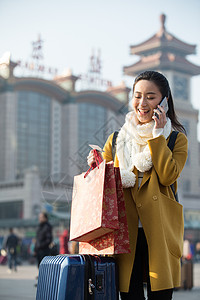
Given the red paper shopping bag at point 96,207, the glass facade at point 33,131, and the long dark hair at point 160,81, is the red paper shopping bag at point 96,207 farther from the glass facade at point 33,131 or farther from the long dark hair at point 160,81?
the glass facade at point 33,131

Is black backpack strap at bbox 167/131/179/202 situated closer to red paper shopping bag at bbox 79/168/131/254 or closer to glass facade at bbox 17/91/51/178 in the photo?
red paper shopping bag at bbox 79/168/131/254

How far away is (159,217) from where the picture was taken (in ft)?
8.91

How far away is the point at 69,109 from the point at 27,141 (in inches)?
229

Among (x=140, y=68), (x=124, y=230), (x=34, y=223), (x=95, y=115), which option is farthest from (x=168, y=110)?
(x=140, y=68)

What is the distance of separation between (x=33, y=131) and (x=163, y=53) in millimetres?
28775

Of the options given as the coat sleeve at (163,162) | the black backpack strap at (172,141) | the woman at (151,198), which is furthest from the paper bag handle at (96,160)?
the black backpack strap at (172,141)

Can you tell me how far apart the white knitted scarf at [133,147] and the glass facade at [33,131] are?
174ft

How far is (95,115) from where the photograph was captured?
61469 mm

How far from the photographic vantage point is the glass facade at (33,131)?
183 feet

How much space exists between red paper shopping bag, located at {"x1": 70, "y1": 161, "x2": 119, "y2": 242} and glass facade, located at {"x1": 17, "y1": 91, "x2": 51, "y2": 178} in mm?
53171

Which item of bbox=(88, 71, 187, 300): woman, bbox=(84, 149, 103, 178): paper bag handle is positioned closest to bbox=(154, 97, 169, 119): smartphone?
bbox=(88, 71, 187, 300): woman

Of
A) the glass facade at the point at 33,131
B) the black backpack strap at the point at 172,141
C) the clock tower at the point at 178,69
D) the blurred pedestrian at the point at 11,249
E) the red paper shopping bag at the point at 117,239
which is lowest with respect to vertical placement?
the blurred pedestrian at the point at 11,249

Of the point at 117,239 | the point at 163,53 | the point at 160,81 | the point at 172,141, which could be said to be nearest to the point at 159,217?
the point at 117,239

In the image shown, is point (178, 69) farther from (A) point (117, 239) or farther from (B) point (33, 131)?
(A) point (117, 239)
